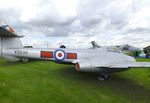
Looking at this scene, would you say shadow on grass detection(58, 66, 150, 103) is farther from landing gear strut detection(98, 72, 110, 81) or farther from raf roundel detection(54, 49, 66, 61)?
raf roundel detection(54, 49, 66, 61)

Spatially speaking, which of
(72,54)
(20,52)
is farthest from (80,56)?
(20,52)

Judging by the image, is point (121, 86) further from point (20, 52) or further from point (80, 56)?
point (20, 52)

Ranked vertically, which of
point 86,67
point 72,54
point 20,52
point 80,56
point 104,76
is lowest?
point 104,76

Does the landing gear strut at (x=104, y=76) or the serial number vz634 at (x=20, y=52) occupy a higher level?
the serial number vz634 at (x=20, y=52)

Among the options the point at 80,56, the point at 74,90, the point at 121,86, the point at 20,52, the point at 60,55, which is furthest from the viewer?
the point at 20,52

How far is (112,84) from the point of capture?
892cm

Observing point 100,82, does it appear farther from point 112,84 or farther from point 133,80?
point 133,80

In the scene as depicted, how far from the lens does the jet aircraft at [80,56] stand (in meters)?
9.02

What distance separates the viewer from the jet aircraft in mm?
9023

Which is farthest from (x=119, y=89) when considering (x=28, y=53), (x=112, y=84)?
(x=28, y=53)

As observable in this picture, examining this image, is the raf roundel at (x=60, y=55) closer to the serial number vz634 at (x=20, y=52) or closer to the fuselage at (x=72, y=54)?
the fuselage at (x=72, y=54)

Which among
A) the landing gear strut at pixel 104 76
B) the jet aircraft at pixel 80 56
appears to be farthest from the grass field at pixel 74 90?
the jet aircraft at pixel 80 56

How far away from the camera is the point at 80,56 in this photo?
11.5 metres

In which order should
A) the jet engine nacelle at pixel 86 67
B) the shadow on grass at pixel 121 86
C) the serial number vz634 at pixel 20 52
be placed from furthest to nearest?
the serial number vz634 at pixel 20 52 → the jet engine nacelle at pixel 86 67 → the shadow on grass at pixel 121 86
